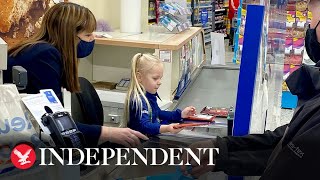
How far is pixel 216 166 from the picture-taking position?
3.90 feet

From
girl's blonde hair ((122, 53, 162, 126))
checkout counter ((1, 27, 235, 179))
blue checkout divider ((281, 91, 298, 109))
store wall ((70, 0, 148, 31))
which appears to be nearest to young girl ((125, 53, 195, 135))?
girl's blonde hair ((122, 53, 162, 126))

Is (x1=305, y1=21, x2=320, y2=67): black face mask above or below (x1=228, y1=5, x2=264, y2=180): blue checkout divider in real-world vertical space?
below

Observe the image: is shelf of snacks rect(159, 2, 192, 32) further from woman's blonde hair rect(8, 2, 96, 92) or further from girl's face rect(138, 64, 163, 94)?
woman's blonde hair rect(8, 2, 96, 92)

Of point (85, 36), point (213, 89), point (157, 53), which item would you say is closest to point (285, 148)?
point (85, 36)

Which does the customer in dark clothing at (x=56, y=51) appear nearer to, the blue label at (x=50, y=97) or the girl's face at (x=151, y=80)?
the girl's face at (x=151, y=80)

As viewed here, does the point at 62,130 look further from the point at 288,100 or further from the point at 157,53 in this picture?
the point at 288,100

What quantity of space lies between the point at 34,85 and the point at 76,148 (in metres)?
1.03

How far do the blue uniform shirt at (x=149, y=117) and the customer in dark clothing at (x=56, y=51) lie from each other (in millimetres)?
363

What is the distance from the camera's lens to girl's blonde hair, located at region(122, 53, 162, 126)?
243 centimetres

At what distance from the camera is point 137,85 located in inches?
99.0

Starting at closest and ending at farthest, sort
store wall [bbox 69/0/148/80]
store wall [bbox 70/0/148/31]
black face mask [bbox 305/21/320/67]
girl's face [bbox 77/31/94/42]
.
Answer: girl's face [bbox 77/31/94/42]
black face mask [bbox 305/21/320/67]
store wall [bbox 69/0/148/80]
store wall [bbox 70/0/148/31]

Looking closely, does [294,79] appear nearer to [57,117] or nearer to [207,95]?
[57,117]

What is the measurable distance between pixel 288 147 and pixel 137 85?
65.8 inches

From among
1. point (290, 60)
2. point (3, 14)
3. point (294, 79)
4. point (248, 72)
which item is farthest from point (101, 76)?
point (290, 60)
